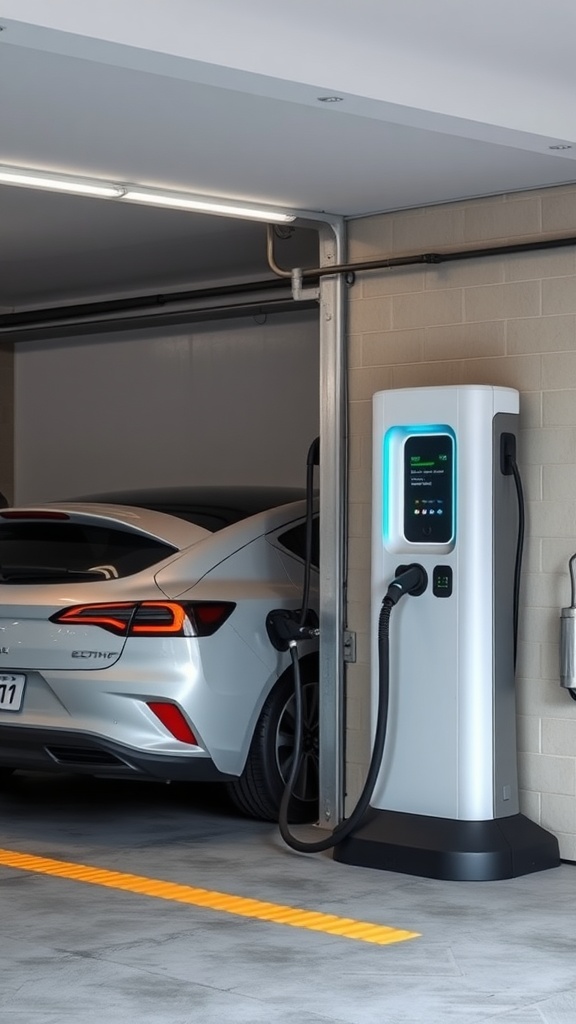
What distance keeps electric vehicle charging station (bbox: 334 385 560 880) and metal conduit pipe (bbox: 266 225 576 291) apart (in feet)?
1.96

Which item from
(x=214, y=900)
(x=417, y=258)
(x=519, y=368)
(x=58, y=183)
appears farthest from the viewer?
(x=417, y=258)

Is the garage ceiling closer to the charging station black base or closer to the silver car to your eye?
the silver car

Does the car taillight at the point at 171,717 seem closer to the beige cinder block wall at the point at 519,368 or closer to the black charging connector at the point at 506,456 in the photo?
the beige cinder block wall at the point at 519,368

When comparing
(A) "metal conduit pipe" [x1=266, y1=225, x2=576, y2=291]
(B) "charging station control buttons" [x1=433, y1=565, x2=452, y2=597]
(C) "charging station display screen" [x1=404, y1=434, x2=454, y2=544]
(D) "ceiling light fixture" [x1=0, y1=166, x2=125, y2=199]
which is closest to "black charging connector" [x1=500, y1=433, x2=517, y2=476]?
(C) "charging station display screen" [x1=404, y1=434, x2=454, y2=544]

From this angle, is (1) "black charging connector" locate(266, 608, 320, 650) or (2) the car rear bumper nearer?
(2) the car rear bumper

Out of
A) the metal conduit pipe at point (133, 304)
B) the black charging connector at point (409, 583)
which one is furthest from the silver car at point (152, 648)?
the metal conduit pipe at point (133, 304)

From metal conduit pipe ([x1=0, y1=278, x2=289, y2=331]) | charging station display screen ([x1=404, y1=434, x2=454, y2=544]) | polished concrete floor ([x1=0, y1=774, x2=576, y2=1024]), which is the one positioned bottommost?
polished concrete floor ([x1=0, y1=774, x2=576, y2=1024])

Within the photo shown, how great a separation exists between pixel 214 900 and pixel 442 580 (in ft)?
4.79

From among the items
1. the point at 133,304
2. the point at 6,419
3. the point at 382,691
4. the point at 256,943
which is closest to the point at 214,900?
the point at 256,943

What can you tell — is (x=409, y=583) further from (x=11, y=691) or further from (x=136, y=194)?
(x=136, y=194)

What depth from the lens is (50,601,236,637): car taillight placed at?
5.86 meters

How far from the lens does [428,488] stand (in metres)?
5.69

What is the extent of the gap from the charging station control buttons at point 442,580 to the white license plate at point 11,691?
1687 mm

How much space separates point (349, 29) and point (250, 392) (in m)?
4.90
